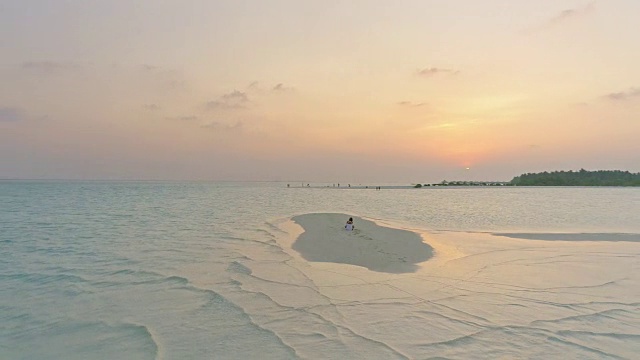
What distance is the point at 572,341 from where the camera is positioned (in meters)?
8.15

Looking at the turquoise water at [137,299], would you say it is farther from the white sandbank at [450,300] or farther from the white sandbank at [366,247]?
the white sandbank at [366,247]

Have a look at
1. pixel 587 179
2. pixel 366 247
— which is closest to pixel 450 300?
pixel 366 247

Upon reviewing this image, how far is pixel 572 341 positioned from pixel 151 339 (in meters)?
8.91

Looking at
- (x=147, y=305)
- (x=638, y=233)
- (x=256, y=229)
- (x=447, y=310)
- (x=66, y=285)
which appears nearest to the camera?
(x=447, y=310)

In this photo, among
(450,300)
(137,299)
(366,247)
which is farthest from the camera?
(366,247)

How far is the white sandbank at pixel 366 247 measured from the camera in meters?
17.0

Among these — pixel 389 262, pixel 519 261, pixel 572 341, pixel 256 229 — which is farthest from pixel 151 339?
pixel 256 229

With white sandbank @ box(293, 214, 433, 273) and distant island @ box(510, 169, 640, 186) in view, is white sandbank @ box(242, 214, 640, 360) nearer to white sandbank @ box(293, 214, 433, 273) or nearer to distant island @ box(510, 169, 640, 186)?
white sandbank @ box(293, 214, 433, 273)

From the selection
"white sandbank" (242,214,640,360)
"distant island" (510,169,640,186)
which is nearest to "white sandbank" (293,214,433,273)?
"white sandbank" (242,214,640,360)

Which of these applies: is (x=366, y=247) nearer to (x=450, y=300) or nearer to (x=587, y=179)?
(x=450, y=300)

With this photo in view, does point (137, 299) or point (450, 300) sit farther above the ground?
point (450, 300)

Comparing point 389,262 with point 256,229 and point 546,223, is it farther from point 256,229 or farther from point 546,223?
point 546,223

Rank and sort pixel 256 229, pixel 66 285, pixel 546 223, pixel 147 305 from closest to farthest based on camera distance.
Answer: pixel 147 305 < pixel 66 285 < pixel 256 229 < pixel 546 223

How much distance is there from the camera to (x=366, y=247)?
20.6 meters
